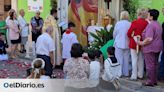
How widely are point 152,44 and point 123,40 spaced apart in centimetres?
125

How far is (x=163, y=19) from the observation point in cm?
1250

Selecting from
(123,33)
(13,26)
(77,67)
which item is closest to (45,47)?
(77,67)

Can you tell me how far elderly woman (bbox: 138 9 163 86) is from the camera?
399 inches

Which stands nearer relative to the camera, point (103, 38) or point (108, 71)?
point (108, 71)

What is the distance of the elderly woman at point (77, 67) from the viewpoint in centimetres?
745

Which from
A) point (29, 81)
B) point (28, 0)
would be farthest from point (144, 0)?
point (29, 81)

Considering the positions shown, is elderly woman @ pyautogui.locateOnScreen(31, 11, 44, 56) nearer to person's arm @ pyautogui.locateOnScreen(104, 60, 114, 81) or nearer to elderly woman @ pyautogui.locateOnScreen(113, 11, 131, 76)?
elderly woman @ pyautogui.locateOnScreen(113, 11, 131, 76)

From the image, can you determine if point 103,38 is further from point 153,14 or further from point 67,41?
point 153,14

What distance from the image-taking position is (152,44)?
1020 centimetres

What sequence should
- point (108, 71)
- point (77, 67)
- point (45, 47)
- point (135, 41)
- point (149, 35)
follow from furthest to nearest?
point (135, 41), point (149, 35), point (45, 47), point (108, 71), point (77, 67)

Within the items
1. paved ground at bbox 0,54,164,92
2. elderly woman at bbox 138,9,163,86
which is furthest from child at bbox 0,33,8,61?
elderly woman at bbox 138,9,163,86

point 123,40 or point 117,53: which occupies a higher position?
point 123,40

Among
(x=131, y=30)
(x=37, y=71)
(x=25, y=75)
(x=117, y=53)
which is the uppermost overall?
(x=131, y=30)

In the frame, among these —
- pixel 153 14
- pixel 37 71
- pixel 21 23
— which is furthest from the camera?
pixel 21 23
